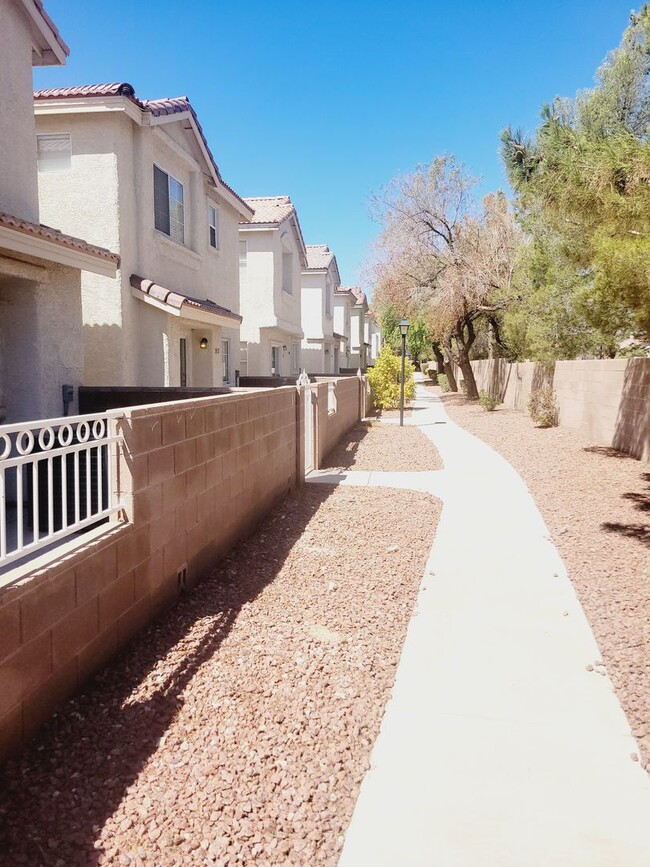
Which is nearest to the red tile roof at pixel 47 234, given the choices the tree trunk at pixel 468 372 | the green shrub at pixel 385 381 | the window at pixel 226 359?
the window at pixel 226 359

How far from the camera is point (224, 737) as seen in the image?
3258mm

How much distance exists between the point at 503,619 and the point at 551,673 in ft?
2.64

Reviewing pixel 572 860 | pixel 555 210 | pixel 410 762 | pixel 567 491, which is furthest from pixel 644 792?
pixel 555 210

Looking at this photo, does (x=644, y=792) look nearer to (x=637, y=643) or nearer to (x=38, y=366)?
(x=637, y=643)

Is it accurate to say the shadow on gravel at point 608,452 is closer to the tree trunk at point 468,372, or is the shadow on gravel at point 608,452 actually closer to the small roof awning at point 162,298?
the small roof awning at point 162,298

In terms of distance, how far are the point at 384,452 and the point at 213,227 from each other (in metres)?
7.14

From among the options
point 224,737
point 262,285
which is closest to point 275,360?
point 262,285

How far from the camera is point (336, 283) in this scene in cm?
3541

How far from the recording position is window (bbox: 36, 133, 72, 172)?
35.5 feet

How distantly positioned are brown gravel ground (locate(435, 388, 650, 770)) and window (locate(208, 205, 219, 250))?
8386 millimetres

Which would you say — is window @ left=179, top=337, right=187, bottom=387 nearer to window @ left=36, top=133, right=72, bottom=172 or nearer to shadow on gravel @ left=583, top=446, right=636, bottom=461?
window @ left=36, top=133, right=72, bottom=172

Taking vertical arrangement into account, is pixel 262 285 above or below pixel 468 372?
above

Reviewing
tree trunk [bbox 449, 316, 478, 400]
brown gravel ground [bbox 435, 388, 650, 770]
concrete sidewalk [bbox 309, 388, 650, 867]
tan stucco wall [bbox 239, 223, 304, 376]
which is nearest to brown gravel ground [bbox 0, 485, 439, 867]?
concrete sidewalk [bbox 309, 388, 650, 867]

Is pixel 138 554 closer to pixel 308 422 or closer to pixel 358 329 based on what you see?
pixel 308 422
